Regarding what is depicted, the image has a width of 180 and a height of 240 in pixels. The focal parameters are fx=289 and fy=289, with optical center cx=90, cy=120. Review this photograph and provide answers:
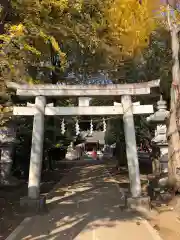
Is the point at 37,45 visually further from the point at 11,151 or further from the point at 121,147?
the point at 121,147

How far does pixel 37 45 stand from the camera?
36.8 feet

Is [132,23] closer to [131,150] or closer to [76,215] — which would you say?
[131,150]

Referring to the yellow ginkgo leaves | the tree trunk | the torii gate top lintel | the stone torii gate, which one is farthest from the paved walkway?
the yellow ginkgo leaves

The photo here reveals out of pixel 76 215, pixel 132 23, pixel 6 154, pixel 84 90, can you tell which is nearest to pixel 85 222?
pixel 76 215

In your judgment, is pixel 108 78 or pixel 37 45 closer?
pixel 37 45

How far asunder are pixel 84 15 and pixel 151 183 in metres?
8.07

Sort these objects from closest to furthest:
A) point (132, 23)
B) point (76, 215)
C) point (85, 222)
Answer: point (85, 222)
point (76, 215)
point (132, 23)

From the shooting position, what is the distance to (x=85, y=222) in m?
7.64

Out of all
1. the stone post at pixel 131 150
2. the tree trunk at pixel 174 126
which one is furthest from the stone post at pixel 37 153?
the tree trunk at pixel 174 126

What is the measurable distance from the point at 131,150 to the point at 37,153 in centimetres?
312

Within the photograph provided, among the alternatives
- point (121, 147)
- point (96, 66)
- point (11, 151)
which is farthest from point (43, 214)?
point (121, 147)

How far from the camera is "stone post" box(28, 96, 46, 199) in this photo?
365 inches

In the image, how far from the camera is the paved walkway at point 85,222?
6480 millimetres

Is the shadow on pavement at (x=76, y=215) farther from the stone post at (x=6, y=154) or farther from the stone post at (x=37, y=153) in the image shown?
the stone post at (x=6, y=154)
